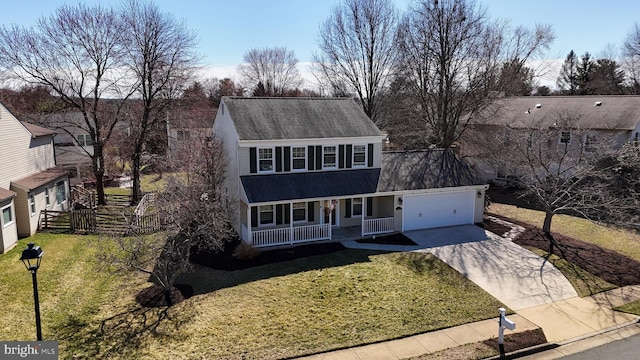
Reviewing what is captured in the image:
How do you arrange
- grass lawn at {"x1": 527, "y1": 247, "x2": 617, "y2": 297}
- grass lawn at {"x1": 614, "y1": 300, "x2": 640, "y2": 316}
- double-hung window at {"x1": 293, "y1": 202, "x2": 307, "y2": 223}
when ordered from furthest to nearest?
double-hung window at {"x1": 293, "y1": 202, "x2": 307, "y2": 223} → grass lawn at {"x1": 527, "y1": 247, "x2": 617, "y2": 297} → grass lawn at {"x1": 614, "y1": 300, "x2": 640, "y2": 316}

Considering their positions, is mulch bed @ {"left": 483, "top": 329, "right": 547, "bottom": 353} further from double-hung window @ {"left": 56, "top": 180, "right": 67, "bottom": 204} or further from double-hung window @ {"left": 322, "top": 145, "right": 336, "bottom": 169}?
double-hung window @ {"left": 56, "top": 180, "right": 67, "bottom": 204}

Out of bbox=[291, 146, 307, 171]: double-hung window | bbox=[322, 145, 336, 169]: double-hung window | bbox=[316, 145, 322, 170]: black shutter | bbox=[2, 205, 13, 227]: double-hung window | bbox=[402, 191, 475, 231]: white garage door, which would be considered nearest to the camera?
bbox=[2, 205, 13, 227]: double-hung window

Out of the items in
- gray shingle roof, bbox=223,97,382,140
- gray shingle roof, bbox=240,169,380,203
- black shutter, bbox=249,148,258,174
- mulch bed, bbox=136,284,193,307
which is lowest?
mulch bed, bbox=136,284,193,307

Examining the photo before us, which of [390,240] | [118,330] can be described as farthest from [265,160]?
[118,330]

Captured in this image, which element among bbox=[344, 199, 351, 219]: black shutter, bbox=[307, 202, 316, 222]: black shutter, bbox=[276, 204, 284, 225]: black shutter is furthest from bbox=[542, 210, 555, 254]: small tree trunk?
bbox=[276, 204, 284, 225]: black shutter

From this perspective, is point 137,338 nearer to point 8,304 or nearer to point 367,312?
point 8,304

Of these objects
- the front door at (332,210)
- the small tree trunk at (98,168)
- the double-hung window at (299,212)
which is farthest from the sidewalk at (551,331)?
the small tree trunk at (98,168)

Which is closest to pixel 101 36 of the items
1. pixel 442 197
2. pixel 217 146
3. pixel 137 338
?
pixel 217 146
